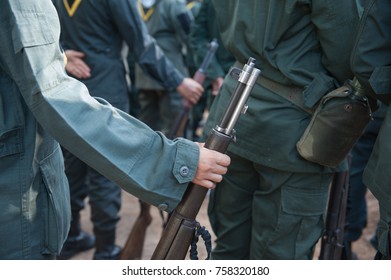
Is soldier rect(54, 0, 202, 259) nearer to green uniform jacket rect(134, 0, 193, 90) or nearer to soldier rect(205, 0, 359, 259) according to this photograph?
soldier rect(205, 0, 359, 259)

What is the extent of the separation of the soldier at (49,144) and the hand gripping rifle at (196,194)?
0.16ft

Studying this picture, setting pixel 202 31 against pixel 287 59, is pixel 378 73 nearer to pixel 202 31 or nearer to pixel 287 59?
pixel 287 59

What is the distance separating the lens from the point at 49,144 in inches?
74.2

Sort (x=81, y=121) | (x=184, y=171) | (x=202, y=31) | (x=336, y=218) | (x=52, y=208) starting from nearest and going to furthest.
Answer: (x=81, y=121) < (x=184, y=171) < (x=52, y=208) < (x=336, y=218) < (x=202, y=31)

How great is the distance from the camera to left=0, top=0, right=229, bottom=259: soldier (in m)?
1.60

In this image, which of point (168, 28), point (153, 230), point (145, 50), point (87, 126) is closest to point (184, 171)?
point (87, 126)

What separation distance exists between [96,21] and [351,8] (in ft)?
6.41

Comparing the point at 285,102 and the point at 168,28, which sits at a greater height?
the point at 285,102

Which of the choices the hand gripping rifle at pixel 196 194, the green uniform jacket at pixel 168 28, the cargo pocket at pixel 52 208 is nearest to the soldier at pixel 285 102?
the hand gripping rifle at pixel 196 194

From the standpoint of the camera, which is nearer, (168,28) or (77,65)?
(77,65)

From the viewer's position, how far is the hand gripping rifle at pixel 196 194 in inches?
71.4

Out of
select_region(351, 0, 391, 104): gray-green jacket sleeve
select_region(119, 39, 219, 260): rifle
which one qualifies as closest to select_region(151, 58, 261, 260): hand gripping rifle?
select_region(351, 0, 391, 104): gray-green jacket sleeve

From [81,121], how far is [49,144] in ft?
0.98

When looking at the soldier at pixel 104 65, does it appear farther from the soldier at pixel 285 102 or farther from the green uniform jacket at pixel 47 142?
the green uniform jacket at pixel 47 142
